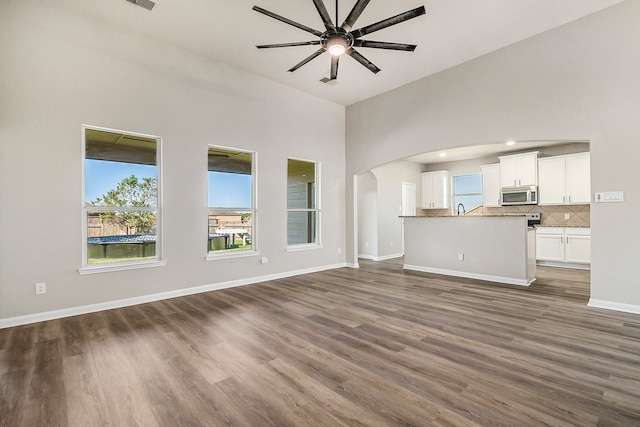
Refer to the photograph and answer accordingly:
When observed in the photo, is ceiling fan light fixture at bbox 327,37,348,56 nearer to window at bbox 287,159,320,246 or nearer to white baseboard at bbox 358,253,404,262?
window at bbox 287,159,320,246

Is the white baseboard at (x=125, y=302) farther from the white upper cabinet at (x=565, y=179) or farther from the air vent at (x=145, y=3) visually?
the white upper cabinet at (x=565, y=179)

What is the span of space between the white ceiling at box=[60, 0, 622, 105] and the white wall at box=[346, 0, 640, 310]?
0.78 ft

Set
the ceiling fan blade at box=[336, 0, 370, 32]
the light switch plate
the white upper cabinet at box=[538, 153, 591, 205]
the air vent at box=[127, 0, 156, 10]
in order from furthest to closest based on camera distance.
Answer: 1. the white upper cabinet at box=[538, 153, 591, 205]
2. the light switch plate
3. the air vent at box=[127, 0, 156, 10]
4. the ceiling fan blade at box=[336, 0, 370, 32]

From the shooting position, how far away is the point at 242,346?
275 cm

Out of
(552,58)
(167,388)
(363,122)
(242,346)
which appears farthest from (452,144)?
(167,388)

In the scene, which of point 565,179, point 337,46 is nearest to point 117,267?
point 337,46

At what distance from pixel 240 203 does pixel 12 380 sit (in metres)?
3.55

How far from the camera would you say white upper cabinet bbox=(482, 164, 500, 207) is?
797 centimetres

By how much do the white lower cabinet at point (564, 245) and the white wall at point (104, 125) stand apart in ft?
20.0

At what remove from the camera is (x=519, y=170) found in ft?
24.6

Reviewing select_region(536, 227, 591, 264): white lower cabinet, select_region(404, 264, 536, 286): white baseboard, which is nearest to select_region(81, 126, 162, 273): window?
select_region(404, 264, 536, 286): white baseboard

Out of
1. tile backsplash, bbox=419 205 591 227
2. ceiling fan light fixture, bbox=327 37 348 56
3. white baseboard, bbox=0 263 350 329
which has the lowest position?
white baseboard, bbox=0 263 350 329

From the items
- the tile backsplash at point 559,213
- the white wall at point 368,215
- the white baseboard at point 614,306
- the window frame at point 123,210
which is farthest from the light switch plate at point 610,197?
the window frame at point 123,210

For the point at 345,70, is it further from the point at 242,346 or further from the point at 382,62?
the point at 242,346
